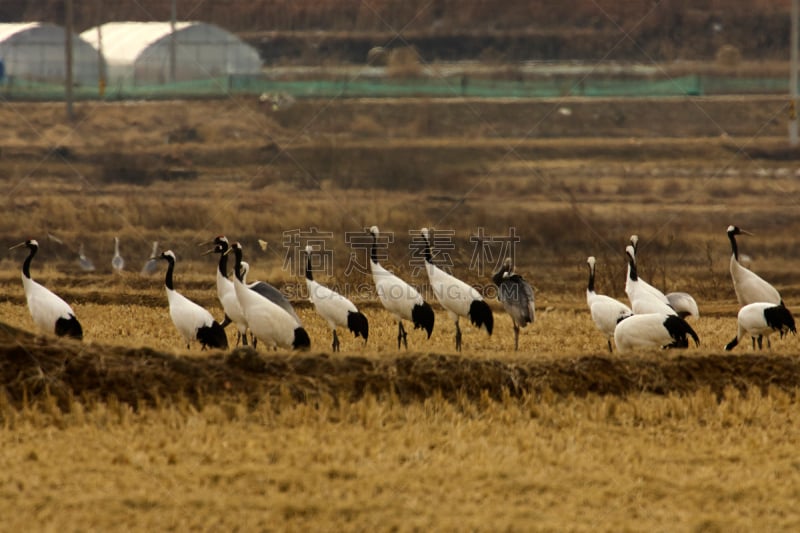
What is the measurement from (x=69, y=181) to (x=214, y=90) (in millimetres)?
9687

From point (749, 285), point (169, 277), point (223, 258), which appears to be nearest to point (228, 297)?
point (223, 258)

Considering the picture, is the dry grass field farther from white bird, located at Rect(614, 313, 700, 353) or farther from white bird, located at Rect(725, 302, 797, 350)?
white bird, located at Rect(614, 313, 700, 353)

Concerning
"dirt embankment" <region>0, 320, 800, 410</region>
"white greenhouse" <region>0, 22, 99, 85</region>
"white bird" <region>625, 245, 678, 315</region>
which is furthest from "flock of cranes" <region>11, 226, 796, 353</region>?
"white greenhouse" <region>0, 22, 99, 85</region>

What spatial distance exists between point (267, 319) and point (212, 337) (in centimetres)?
61

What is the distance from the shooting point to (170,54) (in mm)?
45594

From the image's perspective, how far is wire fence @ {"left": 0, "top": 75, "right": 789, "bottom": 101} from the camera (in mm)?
41500

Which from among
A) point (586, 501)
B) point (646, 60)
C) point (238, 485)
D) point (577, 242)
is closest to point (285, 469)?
point (238, 485)

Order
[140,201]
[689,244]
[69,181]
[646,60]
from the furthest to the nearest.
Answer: [646,60], [69,181], [140,201], [689,244]

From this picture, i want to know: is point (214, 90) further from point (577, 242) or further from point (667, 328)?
point (667, 328)

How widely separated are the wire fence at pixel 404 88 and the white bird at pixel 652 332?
2929 centimetres

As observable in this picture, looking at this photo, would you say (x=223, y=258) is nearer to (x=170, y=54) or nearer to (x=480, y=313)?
(x=480, y=313)

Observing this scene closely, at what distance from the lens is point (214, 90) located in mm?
41844

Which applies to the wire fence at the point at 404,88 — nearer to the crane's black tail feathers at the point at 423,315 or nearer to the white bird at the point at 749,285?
the white bird at the point at 749,285

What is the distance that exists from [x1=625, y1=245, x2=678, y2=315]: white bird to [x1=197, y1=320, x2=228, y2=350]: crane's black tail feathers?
4467 mm
